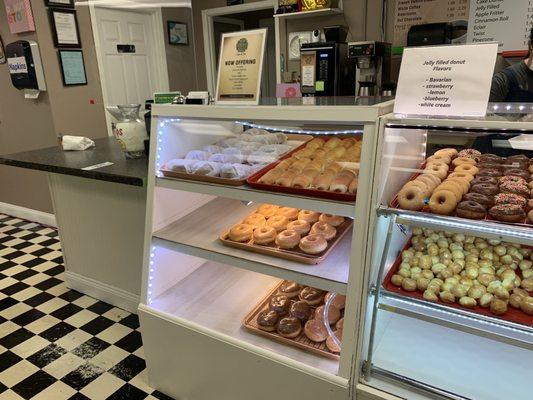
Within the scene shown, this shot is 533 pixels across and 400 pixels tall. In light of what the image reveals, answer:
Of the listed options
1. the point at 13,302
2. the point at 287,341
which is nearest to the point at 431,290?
the point at 287,341

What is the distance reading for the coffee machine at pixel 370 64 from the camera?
11.7 ft

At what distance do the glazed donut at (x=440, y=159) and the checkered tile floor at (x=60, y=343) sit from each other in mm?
1709

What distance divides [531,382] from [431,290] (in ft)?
1.67

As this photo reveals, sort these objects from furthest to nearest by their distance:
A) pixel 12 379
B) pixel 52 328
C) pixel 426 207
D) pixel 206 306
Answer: pixel 52 328 < pixel 12 379 < pixel 206 306 < pixel 426 207

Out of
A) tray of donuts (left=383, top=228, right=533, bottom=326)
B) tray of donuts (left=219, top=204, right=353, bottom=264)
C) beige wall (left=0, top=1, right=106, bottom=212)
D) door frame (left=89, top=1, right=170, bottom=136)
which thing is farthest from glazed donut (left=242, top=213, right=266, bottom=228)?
door frame (left=89, top=1, right=170, bottom=136)

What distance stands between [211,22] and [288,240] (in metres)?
4.72

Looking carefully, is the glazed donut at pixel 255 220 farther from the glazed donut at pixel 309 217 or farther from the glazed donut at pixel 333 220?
the glazed donut at pixel 333 220

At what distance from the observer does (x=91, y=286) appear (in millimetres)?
2928

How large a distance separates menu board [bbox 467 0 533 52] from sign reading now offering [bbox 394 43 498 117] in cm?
301

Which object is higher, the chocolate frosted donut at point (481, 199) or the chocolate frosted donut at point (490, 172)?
the chocolate frosted donut at point (490, 172)

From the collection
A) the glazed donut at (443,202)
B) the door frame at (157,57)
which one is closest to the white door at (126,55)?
the door frame at (157,57)

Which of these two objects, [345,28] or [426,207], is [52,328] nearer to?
[426,207]

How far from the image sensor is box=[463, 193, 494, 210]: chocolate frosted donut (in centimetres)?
126

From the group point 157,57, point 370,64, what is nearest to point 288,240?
point 370,64
